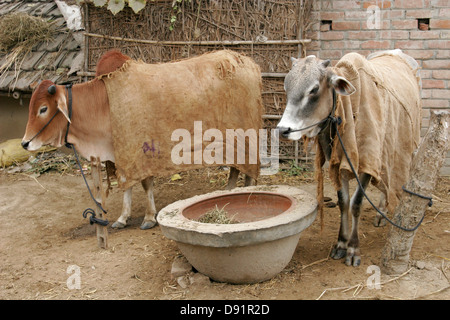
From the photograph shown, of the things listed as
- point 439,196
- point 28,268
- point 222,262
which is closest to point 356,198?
point 222,262

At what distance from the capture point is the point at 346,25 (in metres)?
5.98

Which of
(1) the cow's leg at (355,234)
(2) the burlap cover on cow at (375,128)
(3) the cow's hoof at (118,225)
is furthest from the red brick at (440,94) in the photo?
(3) the cow's hoof at (118,225)

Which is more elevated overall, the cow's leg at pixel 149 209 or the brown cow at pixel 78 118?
the brown cow at pixel 78 118

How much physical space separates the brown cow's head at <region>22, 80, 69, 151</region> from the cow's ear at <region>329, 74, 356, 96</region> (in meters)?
2.51

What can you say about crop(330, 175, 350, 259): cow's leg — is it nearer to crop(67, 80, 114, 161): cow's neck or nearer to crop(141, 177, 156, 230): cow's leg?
crop(141, 177, 156, 230): cow's leg

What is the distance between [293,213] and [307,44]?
3.47m

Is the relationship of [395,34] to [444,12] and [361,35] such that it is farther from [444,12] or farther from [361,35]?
[444,12]

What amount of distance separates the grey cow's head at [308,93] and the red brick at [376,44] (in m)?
2.94

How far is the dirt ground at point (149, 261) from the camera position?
10.5 ft

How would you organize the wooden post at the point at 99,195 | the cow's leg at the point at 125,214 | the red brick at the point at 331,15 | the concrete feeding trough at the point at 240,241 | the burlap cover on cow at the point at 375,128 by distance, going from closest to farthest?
the concrete feeding trough at the point at 240,241, the burlap cover on cow at the point at 375,128, the wooden post at the point at 99,195, the cow's leg at the point at 125,214, the red brick at the point at 331,15

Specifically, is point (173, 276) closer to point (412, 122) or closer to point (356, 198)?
point (356, 198)

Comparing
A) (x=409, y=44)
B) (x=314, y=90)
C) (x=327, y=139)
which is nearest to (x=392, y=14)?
(x=409, y=44)

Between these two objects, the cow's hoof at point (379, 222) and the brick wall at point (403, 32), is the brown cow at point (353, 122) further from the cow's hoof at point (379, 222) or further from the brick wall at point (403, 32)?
the brick wall at point (403, 32)

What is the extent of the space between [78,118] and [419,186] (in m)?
3.17
